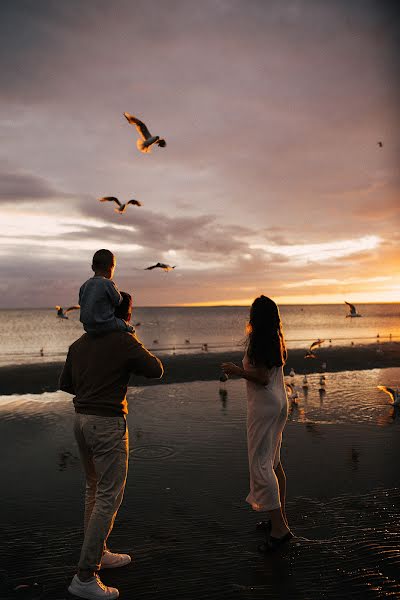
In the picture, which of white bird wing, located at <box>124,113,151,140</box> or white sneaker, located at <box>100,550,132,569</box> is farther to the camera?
white bird wing, located at <box>124,113,151,140</box>

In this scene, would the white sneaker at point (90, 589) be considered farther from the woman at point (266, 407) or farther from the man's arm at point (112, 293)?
the man's arm at point (112, 293)

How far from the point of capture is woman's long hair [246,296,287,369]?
504cm

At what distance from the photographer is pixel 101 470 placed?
407cm

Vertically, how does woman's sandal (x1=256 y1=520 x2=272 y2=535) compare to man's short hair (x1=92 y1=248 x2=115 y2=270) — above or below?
below

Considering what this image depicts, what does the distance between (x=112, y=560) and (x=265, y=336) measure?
9.22 feet

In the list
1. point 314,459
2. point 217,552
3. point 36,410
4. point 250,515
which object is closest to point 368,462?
point 314,459

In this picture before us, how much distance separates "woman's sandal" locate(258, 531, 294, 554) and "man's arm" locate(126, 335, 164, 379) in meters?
2.46

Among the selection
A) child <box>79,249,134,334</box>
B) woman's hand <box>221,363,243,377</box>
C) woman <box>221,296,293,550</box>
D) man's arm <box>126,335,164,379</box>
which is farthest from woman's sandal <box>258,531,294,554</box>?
child <box>79,249,134,334</box>

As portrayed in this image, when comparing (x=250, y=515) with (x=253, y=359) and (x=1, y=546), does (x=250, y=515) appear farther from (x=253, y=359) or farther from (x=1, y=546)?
(x=1, y=546)

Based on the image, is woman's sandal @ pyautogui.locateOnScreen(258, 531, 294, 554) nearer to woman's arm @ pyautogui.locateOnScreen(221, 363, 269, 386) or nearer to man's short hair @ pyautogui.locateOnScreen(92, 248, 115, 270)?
woman's arm @ pyautogui.locateOnScreen(221, 363, 269, 386)

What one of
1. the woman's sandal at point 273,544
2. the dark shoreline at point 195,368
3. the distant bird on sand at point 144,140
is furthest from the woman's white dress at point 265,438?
the dark shoreline at point 195,368

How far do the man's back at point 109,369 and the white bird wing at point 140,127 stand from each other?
698 centimetres

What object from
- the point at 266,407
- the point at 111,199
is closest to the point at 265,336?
the point at 266,407

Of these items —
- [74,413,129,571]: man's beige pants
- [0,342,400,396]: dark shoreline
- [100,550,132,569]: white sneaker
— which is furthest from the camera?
[0,342,400,396]: dark shoreline
